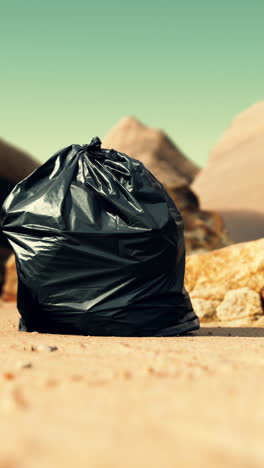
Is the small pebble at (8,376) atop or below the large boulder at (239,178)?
atop

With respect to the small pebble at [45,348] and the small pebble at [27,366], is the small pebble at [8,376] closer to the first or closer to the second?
the small pebble at [27,366]

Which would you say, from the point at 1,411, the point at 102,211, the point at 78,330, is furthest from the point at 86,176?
the point at 1,411

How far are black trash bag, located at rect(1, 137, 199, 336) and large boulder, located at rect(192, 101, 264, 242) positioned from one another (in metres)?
8.20

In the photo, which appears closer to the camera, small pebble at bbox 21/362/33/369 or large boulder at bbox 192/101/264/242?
small pebble at bbox 21/362/33/369

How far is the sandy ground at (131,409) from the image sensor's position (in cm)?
85

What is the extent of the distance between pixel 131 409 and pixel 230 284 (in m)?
2.54

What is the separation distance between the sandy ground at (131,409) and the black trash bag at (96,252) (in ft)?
1.93

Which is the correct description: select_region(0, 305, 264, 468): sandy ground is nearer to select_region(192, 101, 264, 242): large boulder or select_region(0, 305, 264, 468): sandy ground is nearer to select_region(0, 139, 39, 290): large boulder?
select_region(0, 139, 39, 290): large boulder

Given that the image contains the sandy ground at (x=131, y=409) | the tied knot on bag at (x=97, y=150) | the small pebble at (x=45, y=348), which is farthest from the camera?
the tied knot on bag at (x=97, y=150)

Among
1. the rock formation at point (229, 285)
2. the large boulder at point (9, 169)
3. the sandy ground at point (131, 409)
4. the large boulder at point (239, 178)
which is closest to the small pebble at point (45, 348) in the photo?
the sandy ground at point (131, 409)

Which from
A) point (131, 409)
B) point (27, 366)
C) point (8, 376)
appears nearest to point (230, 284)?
point (27, 366)

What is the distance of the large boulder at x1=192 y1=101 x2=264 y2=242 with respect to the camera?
1134cm

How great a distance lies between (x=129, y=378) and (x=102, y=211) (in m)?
1.14

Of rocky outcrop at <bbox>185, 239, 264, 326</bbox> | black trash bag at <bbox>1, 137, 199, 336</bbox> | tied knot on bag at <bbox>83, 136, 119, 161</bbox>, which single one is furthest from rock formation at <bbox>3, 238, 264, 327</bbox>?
tied knot on bag at <bbox>83, 136, 119, 161</bbox>
